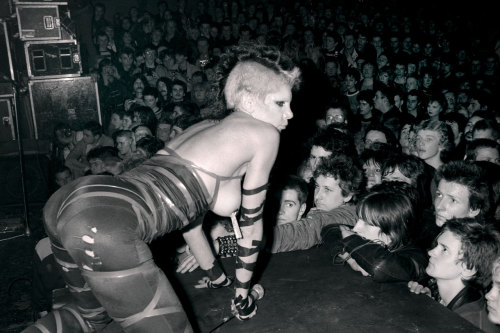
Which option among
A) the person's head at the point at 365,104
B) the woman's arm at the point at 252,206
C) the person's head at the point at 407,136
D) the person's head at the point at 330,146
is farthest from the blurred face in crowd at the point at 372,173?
the person's head at the point at 365,104

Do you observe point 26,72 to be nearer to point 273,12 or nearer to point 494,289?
point 273,12

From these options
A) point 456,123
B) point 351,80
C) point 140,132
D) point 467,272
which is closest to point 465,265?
point 467,272

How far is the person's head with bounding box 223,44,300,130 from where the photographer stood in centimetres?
202

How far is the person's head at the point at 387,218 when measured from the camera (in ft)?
7.95

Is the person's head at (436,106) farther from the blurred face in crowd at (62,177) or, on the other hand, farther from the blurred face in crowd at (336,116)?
the blurred face in crowd at (62,177)

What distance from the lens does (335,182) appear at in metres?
3.18

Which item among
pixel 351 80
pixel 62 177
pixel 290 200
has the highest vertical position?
pixel 351 80

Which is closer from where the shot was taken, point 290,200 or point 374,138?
point 290,200

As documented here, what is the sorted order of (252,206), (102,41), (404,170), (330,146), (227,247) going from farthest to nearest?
(102,41)
(330,146)
(404,170)
(227,247)
(252,206)

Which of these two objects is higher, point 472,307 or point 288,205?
point 288,205

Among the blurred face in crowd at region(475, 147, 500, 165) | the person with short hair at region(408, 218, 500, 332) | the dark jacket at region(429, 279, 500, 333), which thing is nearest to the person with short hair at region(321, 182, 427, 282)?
the person with short hair at region(408, 218, 500, 332)

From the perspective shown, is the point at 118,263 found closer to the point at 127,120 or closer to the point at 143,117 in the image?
the point at 143,117

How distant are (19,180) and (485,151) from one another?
6557 mm

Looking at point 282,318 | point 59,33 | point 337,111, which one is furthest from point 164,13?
point 282,318
